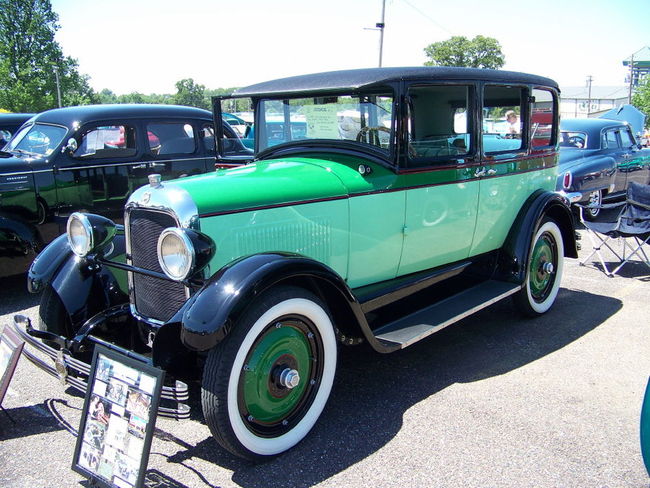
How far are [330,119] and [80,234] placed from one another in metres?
1.68

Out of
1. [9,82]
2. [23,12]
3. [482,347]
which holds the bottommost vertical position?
[482,347]

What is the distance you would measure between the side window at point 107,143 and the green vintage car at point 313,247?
232 centimetres

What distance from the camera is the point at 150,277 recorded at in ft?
9.73

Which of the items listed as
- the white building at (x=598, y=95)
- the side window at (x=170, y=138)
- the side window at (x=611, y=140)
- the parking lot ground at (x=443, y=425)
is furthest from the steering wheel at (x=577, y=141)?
the white building at (x=598, y=95)

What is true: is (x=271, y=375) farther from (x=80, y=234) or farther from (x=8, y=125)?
(x=8, y=125)

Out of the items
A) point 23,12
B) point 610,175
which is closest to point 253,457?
point 610,175

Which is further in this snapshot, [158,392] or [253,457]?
[253,457]

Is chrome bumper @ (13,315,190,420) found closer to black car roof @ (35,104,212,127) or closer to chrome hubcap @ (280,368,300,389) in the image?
chrome hubcap @ (280,368,300,389)

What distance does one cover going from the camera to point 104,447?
2.24 meters

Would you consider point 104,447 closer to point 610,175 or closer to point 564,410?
point 564,410

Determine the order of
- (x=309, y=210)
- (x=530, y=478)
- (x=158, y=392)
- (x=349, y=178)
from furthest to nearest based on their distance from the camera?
(x=349, y=178), (x=309, y=210), (x=530, y=478), (x=158, y=392)

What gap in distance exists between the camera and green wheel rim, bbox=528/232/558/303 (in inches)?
176

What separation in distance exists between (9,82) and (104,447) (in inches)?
1475

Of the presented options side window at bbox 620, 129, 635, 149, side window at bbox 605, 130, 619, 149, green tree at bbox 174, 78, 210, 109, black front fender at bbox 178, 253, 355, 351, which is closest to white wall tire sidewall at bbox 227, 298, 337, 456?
black front fender at bbox 178, 253, 355, 351
